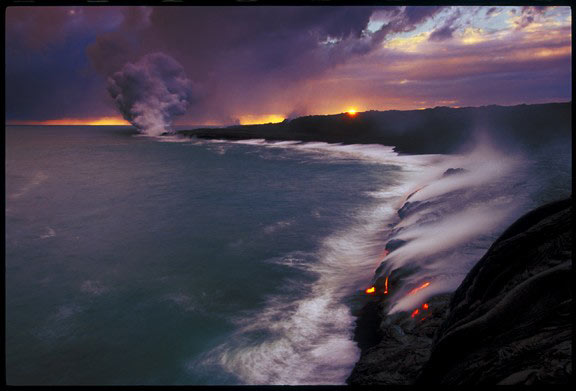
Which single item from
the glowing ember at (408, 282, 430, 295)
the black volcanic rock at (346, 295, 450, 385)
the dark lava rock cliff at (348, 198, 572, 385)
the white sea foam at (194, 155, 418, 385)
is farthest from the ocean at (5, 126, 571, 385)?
the dark lava rock cliff at (348, 198, 572, 385)

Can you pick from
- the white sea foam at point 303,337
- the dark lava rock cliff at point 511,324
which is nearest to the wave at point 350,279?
the white sea foam at point 303,337

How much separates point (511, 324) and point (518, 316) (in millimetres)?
92

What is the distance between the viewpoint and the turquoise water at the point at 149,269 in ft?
23.1

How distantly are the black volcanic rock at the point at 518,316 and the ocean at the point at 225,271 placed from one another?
2364mm

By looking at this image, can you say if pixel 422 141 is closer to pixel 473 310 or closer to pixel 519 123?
pixel 519 123

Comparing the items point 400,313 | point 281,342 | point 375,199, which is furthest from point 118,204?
point 400,313

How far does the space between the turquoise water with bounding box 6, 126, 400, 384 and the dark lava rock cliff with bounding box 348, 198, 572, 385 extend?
3.41 metres

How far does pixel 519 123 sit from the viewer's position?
46250 mm

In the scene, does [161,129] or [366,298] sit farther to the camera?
[161,129]

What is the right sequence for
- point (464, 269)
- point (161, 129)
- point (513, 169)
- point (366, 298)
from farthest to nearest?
point (161, 129) → point (513, 169) → point (366, 298) → point (464, 269)

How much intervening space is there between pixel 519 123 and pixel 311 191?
37080 mm

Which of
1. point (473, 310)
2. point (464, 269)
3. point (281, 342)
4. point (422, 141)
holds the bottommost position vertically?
point (281, 342)

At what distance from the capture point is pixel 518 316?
3012 mm

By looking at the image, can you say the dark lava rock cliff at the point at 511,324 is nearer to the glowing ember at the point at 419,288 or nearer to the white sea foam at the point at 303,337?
the white sea foam at the point at 303,337
